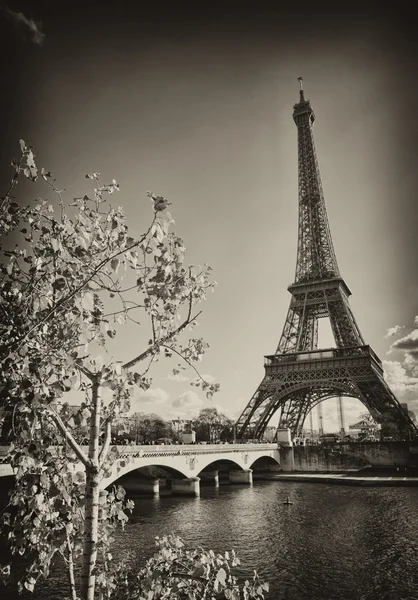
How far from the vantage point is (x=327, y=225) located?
91.5m

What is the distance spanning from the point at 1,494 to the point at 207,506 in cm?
1969

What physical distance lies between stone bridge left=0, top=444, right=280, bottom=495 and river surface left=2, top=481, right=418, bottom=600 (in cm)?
266

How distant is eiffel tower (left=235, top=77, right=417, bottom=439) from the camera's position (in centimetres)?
6888

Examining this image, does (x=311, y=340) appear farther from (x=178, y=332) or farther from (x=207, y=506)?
(x=178, y=332)

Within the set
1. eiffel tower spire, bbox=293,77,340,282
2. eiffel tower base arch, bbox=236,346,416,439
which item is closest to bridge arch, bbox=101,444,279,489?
eiffel tower base arch, bbox=236,346,416,439

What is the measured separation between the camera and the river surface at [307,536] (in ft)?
60.0

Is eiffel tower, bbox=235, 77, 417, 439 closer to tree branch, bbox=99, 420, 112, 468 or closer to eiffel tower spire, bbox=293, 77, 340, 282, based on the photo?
eiffel tower spire, bbox=293, 77, 340, 282

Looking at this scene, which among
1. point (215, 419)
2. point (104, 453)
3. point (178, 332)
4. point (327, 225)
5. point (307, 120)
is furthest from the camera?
point (215, 419)

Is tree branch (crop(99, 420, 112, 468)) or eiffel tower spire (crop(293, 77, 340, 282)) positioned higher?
eiffel tower spire (crop(293, 77, 340, 282))

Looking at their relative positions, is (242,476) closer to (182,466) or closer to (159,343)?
(182,466)

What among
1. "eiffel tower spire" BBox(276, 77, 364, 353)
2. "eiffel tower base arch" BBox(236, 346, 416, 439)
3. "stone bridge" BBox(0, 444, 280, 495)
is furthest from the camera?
"eiffel tower spire" BBox(276, 77, 364, 353)

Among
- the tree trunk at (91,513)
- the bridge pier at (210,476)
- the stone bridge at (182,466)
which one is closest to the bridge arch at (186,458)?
the stone bridge at (182,466)

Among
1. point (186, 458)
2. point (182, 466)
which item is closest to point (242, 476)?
point (186, 458)

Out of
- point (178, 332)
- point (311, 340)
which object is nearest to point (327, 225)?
point (311, 340)
